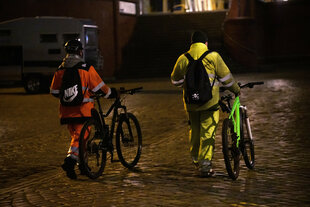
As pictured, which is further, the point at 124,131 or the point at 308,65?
the point at 308,65

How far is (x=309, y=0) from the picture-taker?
41.2 m

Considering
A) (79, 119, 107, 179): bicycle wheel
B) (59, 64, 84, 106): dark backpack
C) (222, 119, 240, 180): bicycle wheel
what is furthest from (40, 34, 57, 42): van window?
(222, 119, 240, 180): bicycle wheel

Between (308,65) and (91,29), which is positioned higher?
(91,29)

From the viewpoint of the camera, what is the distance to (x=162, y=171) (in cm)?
845

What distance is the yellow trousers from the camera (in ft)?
26.0

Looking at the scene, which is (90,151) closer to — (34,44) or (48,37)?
(34,44)

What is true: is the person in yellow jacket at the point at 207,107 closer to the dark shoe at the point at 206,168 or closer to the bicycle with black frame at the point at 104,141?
the dark shoe at the point at 206,168

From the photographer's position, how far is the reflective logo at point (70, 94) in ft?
26.1

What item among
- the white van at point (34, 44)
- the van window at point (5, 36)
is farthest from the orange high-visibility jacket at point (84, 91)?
the van window at point (5, 36)

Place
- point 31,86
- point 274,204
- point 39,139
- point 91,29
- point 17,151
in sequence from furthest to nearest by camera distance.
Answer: point 91,29, point 31,86, point 39,139, point 17,151, point 274,204

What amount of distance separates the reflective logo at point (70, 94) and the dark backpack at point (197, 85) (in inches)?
48.1

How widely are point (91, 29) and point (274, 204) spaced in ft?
73.9

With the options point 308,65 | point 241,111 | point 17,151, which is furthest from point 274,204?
point 308,65

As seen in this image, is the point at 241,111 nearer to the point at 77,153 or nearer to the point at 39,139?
the point at 77,153
